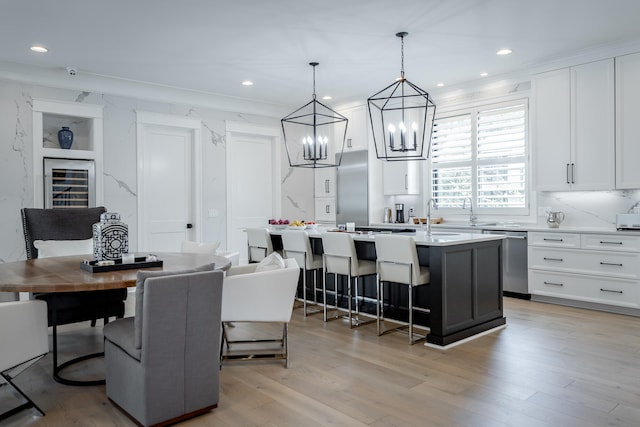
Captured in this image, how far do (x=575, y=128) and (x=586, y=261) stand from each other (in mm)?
1454

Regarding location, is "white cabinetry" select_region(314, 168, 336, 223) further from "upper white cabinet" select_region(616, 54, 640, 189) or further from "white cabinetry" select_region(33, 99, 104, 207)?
"upper white cabinet" select_region(616, 54, 640, 189)

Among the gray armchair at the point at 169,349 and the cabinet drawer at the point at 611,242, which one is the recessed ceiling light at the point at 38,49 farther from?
the cabinet drawer at the point at 611,242

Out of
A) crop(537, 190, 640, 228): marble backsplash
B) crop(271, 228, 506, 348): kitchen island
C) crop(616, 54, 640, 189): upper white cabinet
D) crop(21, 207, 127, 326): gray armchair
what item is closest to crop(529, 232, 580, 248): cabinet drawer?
crop(537, 190, 640, 228): marble backsplash

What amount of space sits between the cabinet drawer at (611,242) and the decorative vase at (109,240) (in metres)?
4.47

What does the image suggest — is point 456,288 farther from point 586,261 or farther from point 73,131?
point 73,131

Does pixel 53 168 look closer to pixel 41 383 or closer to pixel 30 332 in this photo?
pixel 41 383

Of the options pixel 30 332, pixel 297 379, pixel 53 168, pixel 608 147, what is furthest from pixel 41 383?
pixel 608 147

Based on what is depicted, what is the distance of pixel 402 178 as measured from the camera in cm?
696

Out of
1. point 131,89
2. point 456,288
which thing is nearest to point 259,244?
point 456,288

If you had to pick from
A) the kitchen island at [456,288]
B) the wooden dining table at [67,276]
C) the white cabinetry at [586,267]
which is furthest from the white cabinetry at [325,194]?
the wooden dining table at [67,276]

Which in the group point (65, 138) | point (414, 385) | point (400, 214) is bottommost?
point (414, 385)

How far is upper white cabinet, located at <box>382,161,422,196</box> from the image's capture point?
6.92 metres

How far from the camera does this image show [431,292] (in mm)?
3771

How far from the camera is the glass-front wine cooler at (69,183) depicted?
216 inches
